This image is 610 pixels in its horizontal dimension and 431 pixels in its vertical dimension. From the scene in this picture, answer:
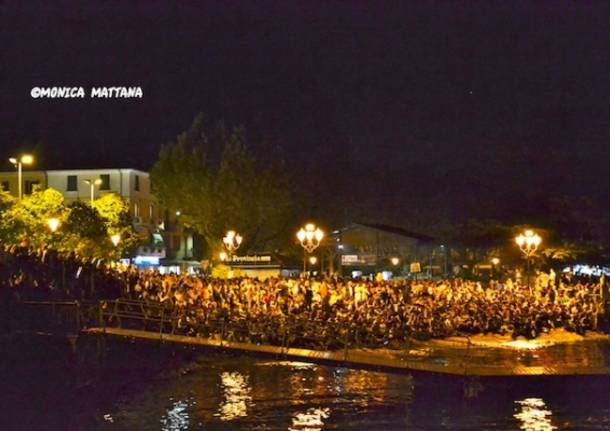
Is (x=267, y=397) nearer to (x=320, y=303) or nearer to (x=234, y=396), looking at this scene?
(x=234, y=396)

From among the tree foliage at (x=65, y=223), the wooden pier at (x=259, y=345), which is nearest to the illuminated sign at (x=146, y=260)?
the tree foliage at (x=65, y=223)

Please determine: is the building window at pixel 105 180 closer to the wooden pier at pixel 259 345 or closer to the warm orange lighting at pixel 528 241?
the warm orange lighting at pixel 528 241

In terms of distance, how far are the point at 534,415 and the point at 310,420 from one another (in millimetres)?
3439

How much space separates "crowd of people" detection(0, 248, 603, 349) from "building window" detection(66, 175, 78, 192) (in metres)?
38.2

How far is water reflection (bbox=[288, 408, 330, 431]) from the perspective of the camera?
12.9m

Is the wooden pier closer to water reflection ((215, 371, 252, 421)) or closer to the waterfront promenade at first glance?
the waterfront promenade

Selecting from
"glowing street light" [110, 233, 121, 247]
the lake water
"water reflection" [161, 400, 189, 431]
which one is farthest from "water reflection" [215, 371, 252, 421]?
"glowing street light" [110, 233, 121, 247]

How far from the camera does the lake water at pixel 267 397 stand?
13.4 m

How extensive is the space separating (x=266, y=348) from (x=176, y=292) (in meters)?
5.75

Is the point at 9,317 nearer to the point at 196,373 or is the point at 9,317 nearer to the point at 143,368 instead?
the point at 143,368

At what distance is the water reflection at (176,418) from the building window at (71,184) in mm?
51357

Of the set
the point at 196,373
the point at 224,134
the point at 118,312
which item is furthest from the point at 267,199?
the point at 196,373

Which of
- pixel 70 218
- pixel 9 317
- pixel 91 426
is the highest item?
pixel 70 218

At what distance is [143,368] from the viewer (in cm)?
1953
